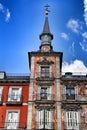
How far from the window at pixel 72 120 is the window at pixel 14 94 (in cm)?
776

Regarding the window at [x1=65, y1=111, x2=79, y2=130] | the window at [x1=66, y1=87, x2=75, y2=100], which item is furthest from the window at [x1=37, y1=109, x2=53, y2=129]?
the window at [x1=66, y1=87, x2=75, y2=100]

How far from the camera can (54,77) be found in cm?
4694

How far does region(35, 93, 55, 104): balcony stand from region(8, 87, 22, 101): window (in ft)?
9.48

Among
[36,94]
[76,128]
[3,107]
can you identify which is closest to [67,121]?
[76,128]

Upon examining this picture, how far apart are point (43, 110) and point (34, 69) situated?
25.6 feet

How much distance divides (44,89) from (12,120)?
6.88 metres

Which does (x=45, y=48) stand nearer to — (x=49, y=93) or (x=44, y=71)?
(x=44, y=71)

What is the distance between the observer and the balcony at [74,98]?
1737 inches

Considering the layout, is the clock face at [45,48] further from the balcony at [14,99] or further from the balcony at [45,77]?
the balcony at [14,99]

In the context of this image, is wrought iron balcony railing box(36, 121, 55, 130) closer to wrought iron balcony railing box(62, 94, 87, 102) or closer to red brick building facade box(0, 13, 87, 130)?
red brick building facade box(0, 13, 87, 130)

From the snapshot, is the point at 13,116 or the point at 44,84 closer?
the point at 13,116

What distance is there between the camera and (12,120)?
42844 mm

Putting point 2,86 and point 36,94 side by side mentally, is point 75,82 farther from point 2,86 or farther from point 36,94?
point 2,86

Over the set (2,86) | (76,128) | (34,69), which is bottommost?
(76,128)
